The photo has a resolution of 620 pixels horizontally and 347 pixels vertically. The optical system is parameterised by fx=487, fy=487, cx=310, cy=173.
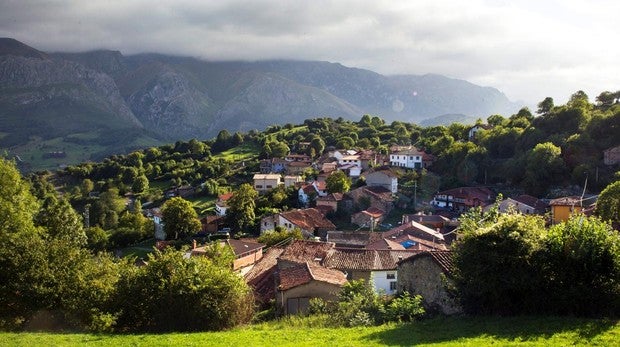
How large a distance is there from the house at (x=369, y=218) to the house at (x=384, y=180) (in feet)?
30.5

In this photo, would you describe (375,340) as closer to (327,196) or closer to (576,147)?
(327,196)

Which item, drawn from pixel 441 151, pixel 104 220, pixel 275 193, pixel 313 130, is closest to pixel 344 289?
pixel 275 193

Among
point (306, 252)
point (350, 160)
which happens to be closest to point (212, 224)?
point (306, 252)

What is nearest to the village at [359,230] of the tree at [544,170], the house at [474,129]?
the tree at [544,170]

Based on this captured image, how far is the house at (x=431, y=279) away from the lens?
60.0 ft

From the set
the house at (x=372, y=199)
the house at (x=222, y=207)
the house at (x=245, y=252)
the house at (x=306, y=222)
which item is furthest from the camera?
the house at (x=222, y=207)

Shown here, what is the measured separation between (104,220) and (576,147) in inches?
2476

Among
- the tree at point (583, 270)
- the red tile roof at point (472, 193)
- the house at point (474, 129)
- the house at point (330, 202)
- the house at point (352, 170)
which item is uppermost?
the house at point (474, 129)

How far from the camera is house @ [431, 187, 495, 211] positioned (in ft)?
190

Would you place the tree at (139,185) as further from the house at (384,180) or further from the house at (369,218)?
the house at (369,218)

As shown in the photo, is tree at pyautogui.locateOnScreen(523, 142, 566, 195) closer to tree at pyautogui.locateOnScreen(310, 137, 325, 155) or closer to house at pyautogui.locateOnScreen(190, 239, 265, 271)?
house at pyautogui.locateOnScreen(190, 239, 265, 271)

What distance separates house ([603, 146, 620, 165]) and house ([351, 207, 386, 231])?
26342 mm

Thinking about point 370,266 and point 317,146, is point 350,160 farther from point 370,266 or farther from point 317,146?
point 370,266

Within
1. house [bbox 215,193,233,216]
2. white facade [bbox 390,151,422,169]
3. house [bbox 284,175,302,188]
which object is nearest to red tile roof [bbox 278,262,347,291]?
house [bbox 215,193,233,216]
